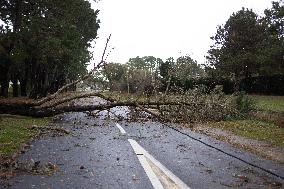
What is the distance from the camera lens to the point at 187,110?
1739cm

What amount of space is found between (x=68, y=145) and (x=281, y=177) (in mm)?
6107

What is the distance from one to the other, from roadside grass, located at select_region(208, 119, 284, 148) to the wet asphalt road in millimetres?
2922

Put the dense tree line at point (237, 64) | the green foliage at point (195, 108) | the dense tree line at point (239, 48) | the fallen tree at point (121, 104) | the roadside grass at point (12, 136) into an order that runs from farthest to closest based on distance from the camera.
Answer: the dense tree line at point (239, 48) < the dense tree line at point (237, 64) < the green foliage at point (195, 108) < the fallen tree at point (121, 104) < the roadside grass at point (12, 136)

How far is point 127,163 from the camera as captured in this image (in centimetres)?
929

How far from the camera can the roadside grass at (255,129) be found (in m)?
15.8

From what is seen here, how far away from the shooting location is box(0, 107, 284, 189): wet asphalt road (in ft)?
24.3

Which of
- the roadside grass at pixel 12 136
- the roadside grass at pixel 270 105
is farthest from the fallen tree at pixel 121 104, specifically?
the roadside grass at pixel 270 105

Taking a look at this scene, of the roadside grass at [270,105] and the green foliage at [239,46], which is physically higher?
the green foliage at [239,46]

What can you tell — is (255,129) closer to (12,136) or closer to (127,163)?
(12,136)

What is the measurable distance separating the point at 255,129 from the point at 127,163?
36.5 ft

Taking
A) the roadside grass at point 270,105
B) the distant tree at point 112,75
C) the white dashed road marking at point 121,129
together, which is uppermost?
the distant tree at point 112,75

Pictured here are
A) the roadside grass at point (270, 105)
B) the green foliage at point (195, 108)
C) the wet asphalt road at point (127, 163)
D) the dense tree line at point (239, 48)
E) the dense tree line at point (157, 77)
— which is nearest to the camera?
the wet asphalt road at point (127, 163)

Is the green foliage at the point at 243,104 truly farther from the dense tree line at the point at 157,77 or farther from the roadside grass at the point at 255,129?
the dense tree line at the point at 157,77

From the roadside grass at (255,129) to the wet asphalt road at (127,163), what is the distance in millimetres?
2922
